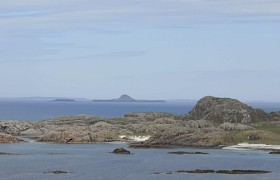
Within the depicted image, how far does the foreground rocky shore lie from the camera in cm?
12862

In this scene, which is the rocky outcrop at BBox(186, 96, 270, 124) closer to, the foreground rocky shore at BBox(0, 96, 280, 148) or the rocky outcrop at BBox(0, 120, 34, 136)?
the foreground rocky shore at BBox(0, 96, 280, 148)

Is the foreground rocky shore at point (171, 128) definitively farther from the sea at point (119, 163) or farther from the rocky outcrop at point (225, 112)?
the sea at point (119, 163)

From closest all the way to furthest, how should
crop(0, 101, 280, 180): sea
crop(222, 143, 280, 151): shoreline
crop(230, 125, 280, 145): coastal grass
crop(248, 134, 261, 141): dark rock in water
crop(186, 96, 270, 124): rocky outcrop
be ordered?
crop(0, 101, 280, 180): sea, crop(222, 143, 280, 151): shoreline, crop(230, 125, 280, 145): coastal grass, crop(248, 134, 261, 141): dark rock in water, crop(186, 96, 270, 124): rocky outcrop

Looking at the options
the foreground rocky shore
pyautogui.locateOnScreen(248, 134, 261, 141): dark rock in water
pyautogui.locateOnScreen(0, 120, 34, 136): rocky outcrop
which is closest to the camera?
pyautogui.locateOnScreen(248, 134, 261, 141): dark rock in water

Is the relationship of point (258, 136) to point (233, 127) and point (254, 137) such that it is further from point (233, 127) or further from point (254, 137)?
point (233, 127)

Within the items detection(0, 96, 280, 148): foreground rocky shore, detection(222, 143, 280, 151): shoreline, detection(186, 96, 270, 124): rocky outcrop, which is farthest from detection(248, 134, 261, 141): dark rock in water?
detection(186, 96, 270, 124): rocky outcrop

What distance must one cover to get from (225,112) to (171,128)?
2656 cm

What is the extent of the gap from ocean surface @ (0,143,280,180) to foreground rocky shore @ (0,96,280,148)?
8.53m

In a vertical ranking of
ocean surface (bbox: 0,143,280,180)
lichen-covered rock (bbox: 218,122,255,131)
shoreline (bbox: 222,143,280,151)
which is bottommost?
ocean surface (bbox: 0,143,280,180)

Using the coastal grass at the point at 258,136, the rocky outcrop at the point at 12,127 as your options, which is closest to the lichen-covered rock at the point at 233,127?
the coastal grass at the point at 258,136

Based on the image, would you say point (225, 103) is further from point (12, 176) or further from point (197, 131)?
point (12, 176)

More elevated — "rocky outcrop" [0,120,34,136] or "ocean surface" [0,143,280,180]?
"rocky outcrop" [0,120,34,136]

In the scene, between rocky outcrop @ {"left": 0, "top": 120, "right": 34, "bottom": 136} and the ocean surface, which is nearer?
the ocean surface

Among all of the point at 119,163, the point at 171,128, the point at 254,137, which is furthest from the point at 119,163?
the point at 254,137
